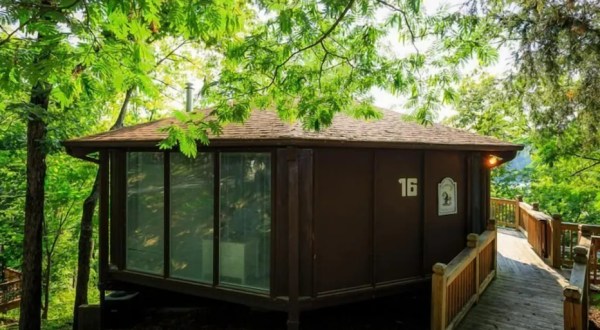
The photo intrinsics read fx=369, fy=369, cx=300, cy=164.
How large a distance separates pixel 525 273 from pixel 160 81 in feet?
36.1

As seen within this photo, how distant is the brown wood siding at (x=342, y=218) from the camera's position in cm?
518

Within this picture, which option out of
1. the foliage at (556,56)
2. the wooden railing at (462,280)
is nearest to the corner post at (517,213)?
the foliage at (556,56)

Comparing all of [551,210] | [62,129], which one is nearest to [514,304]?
[62,129]

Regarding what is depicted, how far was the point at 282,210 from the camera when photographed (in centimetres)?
498

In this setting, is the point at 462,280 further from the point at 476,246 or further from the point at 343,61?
the point at 343,61

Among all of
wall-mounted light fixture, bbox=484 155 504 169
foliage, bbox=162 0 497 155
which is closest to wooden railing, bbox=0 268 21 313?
foliage, bbox=162 0 497 155

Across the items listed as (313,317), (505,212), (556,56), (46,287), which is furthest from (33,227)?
(505,212)

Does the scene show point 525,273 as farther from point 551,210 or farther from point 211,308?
point 551,210

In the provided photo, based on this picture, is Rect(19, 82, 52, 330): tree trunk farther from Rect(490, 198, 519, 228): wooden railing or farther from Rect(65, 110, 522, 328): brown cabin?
Rect(490, 198, 519, 228): wooden railing

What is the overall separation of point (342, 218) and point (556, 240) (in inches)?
206

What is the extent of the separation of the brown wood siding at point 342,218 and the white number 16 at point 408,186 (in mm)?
675

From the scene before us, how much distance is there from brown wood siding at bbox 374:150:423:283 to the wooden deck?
115 cm

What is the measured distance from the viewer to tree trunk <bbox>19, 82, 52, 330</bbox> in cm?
762

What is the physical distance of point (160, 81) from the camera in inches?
462
